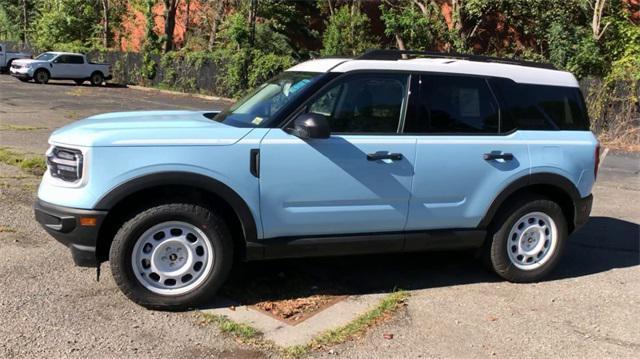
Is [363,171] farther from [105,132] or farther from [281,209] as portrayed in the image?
[105,132]

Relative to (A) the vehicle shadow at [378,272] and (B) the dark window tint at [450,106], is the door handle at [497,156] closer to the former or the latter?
(B) the dark window tint at [450,106]

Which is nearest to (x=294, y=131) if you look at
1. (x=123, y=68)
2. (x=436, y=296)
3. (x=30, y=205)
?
(x=436, y=296)

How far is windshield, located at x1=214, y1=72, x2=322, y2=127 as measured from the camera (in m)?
4.73

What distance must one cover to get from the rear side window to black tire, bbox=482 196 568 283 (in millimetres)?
656

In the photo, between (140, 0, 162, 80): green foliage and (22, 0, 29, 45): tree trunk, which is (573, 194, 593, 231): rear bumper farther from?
(22, 0, 29, 45): tree trunk

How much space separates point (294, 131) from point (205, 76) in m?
25.5

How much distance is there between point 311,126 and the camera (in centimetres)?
436

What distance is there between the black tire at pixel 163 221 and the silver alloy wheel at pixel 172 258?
32 mm

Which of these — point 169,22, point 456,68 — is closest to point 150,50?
point 169,22

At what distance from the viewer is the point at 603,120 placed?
54.1 feet

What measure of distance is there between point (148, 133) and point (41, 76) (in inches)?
1203

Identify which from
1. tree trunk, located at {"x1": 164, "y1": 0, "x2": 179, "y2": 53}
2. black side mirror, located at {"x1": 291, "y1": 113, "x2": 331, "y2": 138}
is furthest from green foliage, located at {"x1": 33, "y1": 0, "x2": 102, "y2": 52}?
black side mirror, located at {"x1": 291, "y1": 113, "x2": 331, "y2": 138}

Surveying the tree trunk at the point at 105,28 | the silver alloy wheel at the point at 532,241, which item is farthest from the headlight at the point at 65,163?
the tree trunk at the point at 105,28

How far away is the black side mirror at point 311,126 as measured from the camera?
4.37 metres
